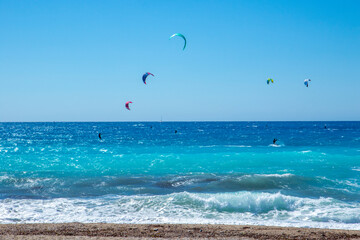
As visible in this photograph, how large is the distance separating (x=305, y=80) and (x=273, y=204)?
2053 cm

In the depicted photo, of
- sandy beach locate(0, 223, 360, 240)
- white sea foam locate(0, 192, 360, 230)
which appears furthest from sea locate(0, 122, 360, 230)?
sandy beach locate(0, 223, 360, 240)

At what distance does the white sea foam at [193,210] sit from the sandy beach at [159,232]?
66 centimetres

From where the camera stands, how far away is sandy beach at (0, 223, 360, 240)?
24.2 feet

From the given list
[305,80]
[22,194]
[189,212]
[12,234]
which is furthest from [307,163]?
[12,234]

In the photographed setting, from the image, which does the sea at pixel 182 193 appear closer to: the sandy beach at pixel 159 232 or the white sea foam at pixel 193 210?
the white sea foam at pixel 193 210

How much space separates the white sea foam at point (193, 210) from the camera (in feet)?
29.4

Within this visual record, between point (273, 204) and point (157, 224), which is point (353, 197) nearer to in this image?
point (273, 204)

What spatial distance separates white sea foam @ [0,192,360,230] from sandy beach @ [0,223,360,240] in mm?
656

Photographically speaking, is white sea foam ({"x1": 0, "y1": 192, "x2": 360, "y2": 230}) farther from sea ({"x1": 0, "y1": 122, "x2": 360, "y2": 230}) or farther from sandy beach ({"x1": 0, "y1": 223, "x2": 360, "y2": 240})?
sandy beach ({"x1": 0, "y1": 223, "x2": 360, "y2": 240})

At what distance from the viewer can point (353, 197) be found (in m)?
11.6

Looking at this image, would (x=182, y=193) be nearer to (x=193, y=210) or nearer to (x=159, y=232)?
(x=193, y=210)

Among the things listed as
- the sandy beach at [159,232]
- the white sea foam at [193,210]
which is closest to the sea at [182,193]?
Result: the white sea foam at [193,210]

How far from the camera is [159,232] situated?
770 cm

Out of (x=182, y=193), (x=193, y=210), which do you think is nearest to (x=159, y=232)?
(x=193, y=210)
